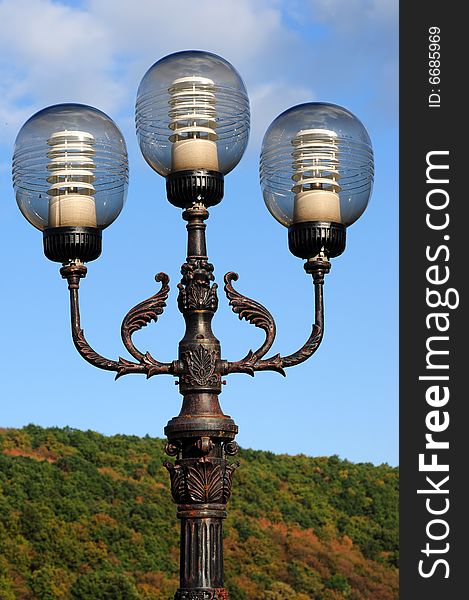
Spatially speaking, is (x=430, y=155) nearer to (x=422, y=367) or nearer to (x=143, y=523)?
(x=422, y=367)

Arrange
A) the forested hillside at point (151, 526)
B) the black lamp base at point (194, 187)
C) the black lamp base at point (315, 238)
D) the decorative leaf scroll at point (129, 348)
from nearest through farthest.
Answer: the decorative leaf scroll at point (129, 348) < the black lamp base at point (194, 187) < the black lamp base at point (315, 238) < the forested hillside at point (151, 526)

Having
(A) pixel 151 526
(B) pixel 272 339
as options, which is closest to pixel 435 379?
(B) pixel 272 339

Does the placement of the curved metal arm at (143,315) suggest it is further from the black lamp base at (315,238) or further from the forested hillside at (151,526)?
the forested hillside at (151,526)

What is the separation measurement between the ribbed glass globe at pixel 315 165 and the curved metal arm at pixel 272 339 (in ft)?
0.71

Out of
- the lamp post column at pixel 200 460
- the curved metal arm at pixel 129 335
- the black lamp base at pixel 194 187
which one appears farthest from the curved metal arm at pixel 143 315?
the black lamp base at pixel 194 187

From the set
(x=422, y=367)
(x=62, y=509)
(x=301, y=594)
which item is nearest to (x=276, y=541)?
(x=301, y=594)

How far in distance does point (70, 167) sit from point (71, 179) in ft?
0.16

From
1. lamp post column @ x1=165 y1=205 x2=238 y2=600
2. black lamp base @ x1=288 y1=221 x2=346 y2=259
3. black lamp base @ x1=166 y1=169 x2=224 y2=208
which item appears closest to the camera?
lamp post column @ x1=165 y1=205 x2=238 y2=600

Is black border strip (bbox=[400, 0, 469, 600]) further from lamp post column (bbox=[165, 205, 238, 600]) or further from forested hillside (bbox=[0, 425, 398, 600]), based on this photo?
forested hillside (bbox=[0, 425, 398, 600])

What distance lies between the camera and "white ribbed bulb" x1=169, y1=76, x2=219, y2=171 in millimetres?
5492

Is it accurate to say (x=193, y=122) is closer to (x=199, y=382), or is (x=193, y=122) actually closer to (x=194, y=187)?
(x=194, y=187)

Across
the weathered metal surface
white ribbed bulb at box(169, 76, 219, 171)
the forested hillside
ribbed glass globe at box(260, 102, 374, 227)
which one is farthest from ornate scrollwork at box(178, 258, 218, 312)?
the forested hillside

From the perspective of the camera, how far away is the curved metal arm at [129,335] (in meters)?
5.35

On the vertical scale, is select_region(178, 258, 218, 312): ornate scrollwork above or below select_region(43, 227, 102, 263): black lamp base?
below
